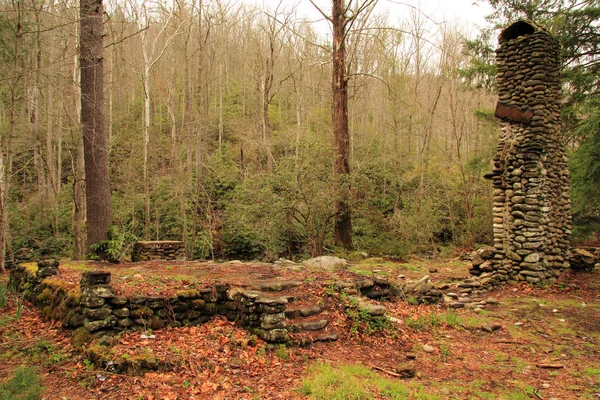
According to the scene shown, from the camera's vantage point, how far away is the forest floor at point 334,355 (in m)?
4.10

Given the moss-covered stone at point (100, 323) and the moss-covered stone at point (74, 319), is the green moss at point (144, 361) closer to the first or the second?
the moss-covered stone at point (100, 323)

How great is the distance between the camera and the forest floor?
4.10 m

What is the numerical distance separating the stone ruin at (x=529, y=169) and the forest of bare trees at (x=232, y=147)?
109 inches

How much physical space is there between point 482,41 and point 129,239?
15.2 meters

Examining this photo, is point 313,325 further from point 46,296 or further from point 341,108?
point 341,108

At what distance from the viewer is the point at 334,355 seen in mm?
5230

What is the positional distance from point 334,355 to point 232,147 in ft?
67.3

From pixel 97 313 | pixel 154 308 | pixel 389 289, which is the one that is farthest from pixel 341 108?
pixel 97 313

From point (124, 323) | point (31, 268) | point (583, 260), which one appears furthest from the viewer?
point (583, 260)

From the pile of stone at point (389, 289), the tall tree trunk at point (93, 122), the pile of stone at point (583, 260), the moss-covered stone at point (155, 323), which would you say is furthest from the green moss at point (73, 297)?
the pile of stone at point (583, 260)

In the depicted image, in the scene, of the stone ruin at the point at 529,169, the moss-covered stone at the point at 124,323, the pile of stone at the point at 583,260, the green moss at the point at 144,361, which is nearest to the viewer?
the green moss at the point at 144,361

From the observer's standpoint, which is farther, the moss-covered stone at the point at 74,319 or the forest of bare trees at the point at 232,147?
the forest of bare trees at the point at 232,147

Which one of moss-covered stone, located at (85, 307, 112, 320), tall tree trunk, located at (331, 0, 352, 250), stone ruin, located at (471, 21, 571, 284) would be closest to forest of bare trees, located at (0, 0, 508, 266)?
tall tree trunk, located at (331, 0, 352, 250)

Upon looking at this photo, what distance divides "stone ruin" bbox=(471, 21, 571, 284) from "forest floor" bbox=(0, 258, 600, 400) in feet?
6.47
